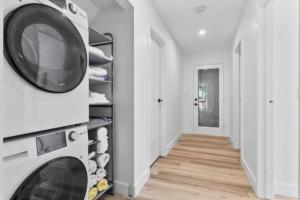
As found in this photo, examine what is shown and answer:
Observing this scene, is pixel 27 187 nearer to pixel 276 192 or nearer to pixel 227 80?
pixel 276 192

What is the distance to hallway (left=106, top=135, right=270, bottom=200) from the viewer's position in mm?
1743

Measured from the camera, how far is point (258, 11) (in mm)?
1679

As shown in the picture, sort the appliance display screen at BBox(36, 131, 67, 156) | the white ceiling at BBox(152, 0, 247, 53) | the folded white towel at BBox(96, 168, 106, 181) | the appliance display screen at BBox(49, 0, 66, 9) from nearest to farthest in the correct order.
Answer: the appliance display screen at BBox(36, 131, 67, 156)
the appliance display screen at BBox(49, 0, 66, 9)
the folded white towel at BBox(96, 168, 106, 181)
the white ceiling at BBox(152, 0, 247, 53)

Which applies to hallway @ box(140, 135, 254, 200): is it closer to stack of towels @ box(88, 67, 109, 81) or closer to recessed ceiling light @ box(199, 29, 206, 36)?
stack of towels @ box(88, 67, 109, 81)

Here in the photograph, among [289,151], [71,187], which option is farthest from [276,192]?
[71,187]

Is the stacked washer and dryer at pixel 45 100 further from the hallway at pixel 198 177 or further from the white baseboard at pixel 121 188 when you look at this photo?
the hallway at pixel 198 177

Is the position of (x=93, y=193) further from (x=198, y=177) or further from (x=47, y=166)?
(x=198, y=177)

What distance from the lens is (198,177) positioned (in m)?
2.14

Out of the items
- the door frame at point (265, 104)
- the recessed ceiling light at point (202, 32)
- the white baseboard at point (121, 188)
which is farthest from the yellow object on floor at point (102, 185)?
the recessed ceiling light at point (202, 32)

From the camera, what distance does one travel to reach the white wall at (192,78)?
4348 mm

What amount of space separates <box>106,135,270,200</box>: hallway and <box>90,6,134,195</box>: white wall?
11.3 inches

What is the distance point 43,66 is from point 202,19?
8.75ft

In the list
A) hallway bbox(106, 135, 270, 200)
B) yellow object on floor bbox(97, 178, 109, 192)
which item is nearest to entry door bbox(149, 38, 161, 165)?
hallway bbox(106, 135, 270, 200)

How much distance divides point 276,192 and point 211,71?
3.37 meters
